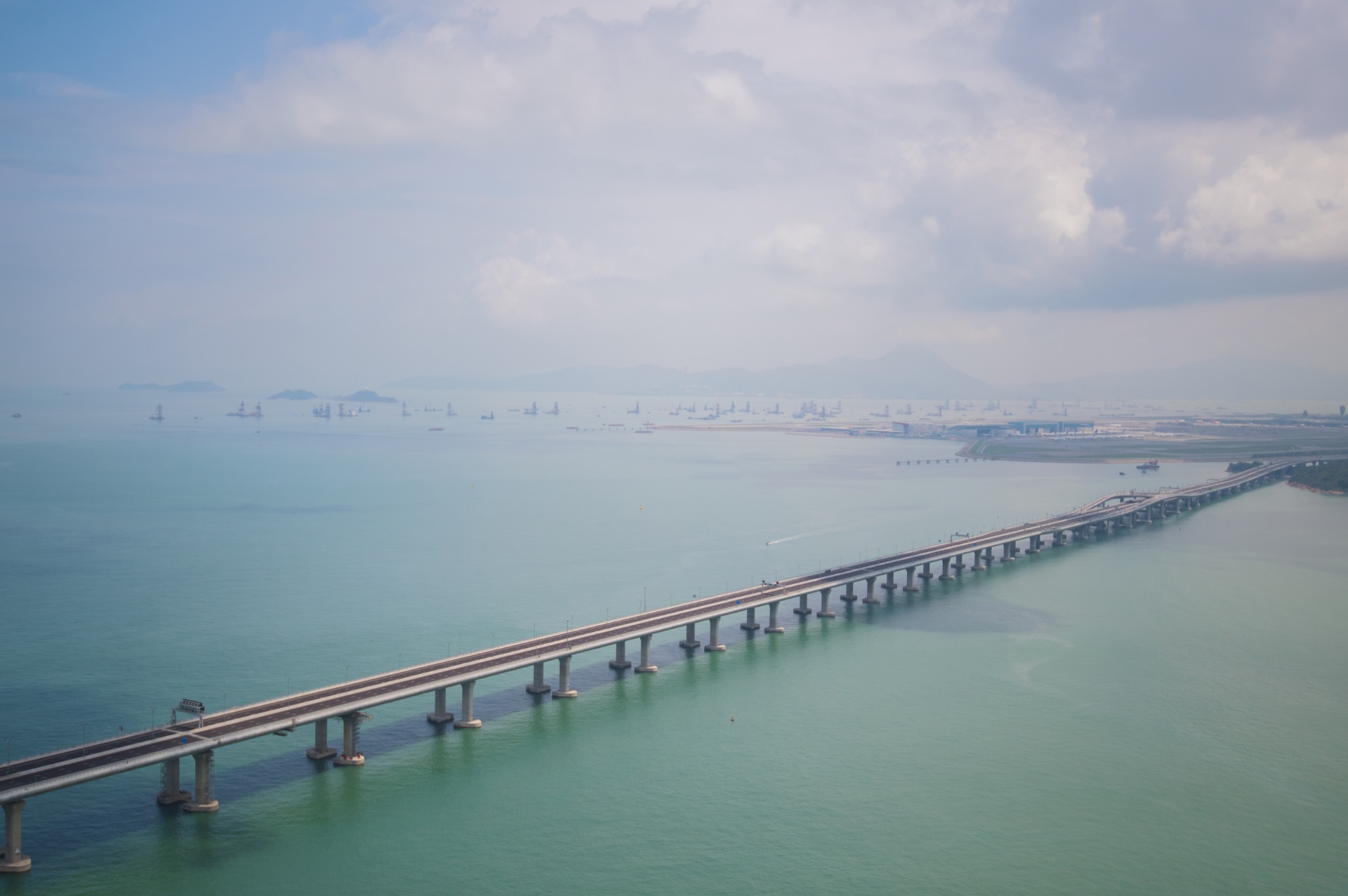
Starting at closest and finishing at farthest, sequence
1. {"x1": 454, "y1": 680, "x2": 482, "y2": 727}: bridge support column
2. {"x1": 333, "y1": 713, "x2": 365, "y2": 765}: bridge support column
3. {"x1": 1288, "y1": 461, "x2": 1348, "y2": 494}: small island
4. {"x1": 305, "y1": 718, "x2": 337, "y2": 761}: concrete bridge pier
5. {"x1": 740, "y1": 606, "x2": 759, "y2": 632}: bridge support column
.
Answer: {"x1": 333, "y1": 713, "x2": 365, "y2": 765}: bridge support column, {"x1": 305, "y1": 718, "x2": 337, "y2": 761}: concrete bridge pier, {"x1": 454, "y1": 680, "x2": 482, "y2": 727}: bridge support column, {"x1": 740, "y1": 606, "x2": 759, "y2": 632}: bridge support column, {"x1": 1288, "y1": 461, "x2": 1348, "y2": 494}: small island

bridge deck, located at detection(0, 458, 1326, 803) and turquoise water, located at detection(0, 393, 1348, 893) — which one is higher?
bridge deck, located at detection(0, 458, 1326, 803)

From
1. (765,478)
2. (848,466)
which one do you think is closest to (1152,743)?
(765,478)

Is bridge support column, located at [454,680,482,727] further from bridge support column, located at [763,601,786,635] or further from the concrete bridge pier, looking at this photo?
bridge support column, located at [763,601,786,635]

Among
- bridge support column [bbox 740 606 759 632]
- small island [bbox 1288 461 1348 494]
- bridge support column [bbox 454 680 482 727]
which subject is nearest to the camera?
bridge support column [bbox 454 680 482 727]

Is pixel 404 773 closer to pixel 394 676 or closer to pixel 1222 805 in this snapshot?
pixel 394 676

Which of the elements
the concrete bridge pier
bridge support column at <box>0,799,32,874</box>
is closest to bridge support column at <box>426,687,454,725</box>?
the concrete bridge pier

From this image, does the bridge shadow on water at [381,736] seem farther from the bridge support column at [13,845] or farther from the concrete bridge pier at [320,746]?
the bridge support column at [13,845]

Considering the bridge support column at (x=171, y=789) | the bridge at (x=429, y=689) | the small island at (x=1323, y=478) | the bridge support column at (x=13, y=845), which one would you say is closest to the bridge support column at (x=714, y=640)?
the bridge at (x=429, y=689)

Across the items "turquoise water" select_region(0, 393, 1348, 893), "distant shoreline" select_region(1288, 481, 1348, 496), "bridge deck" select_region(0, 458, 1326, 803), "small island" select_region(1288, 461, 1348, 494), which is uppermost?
"small island" select_region(1288, 461, 1348, 494)
